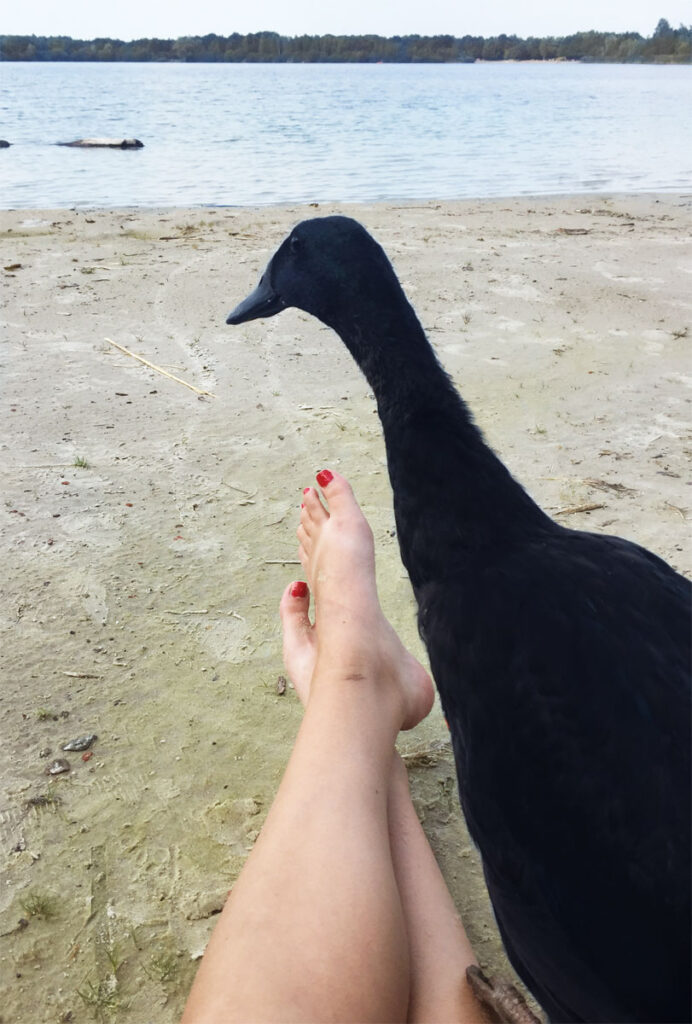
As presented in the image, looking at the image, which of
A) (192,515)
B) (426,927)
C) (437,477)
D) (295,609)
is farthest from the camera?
(192,515)

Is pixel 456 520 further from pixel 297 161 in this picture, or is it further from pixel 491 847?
pixel 297 161

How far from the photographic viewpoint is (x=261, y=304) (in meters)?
2.72

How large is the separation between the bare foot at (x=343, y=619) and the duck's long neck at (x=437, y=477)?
9.0 inches

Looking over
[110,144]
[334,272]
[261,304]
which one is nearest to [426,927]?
[334,272]

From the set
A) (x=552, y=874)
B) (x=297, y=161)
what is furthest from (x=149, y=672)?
(x=297, y=161)

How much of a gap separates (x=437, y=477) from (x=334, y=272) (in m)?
0.77

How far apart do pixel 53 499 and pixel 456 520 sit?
2.12 m

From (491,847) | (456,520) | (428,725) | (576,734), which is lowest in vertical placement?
(428,725)

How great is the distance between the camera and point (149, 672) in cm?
255

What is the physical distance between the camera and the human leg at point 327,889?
137cm

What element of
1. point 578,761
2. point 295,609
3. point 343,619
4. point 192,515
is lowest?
point 192,515

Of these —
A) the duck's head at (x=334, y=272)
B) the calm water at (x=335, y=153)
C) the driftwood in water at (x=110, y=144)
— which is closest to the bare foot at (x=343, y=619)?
the duck's head at (x=334, y=272)

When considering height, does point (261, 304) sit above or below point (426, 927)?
above

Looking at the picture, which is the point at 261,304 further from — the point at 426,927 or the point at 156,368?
the point at 156,368
